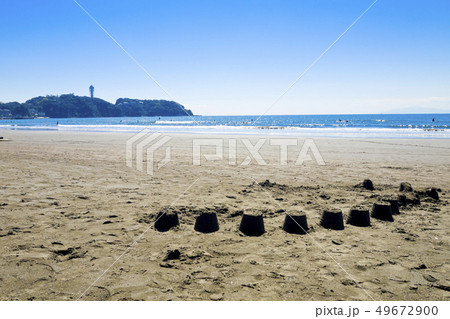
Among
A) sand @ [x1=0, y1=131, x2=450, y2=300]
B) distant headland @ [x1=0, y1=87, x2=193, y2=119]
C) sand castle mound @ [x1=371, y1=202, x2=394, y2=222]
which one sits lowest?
sand @ [x1=0, y1=131, x2=450, y2=300]

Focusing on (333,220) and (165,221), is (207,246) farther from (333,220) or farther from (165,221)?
(333,220)

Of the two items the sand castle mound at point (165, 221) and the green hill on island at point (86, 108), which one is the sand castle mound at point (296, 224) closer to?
the sand castle mound at point (165, 221)

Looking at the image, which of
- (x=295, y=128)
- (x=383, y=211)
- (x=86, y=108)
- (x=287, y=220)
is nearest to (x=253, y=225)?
(x=287, y=220)

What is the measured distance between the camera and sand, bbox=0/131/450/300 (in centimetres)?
318

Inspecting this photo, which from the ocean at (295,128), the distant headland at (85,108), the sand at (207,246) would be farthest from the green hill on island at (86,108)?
the sand at (207,246)

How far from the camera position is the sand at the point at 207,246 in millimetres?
3180

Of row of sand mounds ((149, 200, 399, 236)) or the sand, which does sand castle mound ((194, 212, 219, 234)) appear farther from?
the sand

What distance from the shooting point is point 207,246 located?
169 inches

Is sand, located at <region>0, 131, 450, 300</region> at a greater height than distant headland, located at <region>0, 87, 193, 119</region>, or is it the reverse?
distant headland, located at <region>0, 87, 193, 119</region>

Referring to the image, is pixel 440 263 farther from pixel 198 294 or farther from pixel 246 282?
pixel 198 294

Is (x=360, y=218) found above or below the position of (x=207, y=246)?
above

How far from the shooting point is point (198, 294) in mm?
3068

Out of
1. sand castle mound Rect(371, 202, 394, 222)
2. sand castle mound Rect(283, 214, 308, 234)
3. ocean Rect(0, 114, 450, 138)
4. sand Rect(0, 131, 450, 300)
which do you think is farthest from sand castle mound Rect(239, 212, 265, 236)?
ocean Rect(0, 114, 450, 138)

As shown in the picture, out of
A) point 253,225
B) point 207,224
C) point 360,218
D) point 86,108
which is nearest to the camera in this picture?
point 253,225
